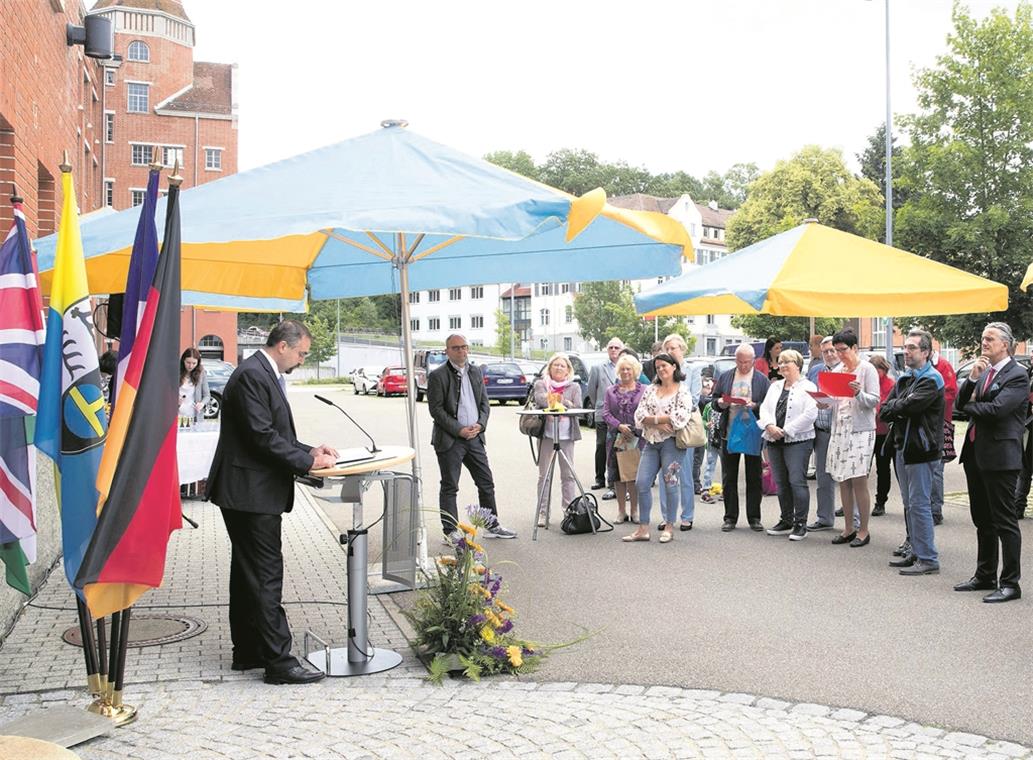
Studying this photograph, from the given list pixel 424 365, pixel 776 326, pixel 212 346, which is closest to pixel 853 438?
pixel 424 365

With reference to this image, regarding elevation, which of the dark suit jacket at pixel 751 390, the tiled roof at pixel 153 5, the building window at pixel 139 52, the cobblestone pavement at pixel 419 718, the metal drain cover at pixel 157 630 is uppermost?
the tiled roof at pixel 153 5

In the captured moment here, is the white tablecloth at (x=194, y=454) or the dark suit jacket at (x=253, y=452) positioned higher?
the dark suit jacket at (x=253, y=452)

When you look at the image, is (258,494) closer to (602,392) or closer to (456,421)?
(456,421)

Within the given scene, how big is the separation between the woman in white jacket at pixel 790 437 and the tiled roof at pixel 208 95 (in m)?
54.3

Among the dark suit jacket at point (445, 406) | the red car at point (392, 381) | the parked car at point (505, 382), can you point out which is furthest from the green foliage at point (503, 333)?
the dark suit jacket at point (445, 406)

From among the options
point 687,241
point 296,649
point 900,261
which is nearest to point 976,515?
point 687,241

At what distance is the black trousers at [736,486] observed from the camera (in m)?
10.9

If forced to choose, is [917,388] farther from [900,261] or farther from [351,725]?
[351,725]

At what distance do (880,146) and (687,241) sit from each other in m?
69.0

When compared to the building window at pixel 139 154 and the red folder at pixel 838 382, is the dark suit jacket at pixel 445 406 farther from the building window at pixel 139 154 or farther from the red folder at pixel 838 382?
the building window at pixel 139 154

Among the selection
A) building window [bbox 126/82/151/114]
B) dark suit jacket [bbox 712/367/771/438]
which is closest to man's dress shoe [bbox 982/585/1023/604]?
dark suit jacket [bbox 712/367/771/438]

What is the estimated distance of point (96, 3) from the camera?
63.0 metres

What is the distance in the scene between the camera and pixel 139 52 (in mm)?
59406

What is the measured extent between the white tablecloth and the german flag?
5.96 m
